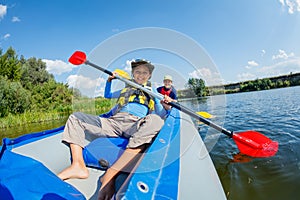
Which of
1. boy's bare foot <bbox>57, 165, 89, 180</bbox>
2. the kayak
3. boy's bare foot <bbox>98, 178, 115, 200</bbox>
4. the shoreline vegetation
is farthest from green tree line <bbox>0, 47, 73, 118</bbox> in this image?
boy's bare foot <bbox>98, 178, 115, 200</bbox>

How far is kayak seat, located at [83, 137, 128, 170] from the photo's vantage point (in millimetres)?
1549

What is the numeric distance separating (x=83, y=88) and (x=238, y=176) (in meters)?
2.03

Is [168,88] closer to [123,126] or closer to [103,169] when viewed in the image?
[123,126]

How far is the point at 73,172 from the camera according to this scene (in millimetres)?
1393

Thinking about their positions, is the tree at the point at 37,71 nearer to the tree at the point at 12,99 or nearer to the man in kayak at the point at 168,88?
the tree at the point at 12,99

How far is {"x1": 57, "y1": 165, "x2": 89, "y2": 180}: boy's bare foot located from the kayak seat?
0.14 metres

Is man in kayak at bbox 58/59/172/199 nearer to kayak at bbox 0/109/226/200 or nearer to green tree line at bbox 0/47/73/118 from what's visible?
kayak at bbox 0/109/226/200

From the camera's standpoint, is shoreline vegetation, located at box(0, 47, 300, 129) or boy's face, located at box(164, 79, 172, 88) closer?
shoreline vegetation, located at box(0, 47, 300, 129)

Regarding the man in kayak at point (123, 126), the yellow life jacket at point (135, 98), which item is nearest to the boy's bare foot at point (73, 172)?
the man in kayak at point (123, 126)

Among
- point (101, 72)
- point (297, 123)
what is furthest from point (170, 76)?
point (297, 123)

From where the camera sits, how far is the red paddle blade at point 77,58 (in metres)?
2.61

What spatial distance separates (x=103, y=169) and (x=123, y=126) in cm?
40

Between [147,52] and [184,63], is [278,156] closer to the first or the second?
[184,63]

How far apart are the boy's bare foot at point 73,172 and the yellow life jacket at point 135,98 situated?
0.81 metres
